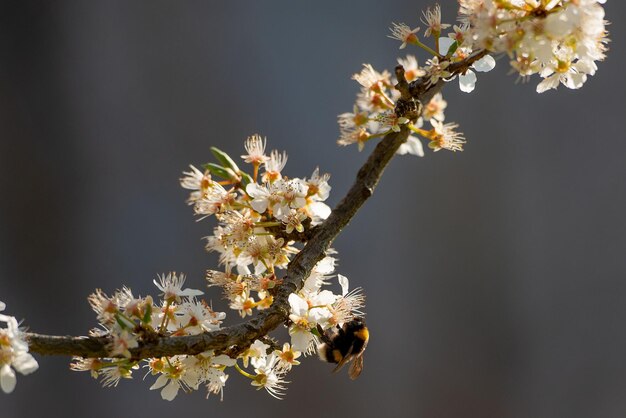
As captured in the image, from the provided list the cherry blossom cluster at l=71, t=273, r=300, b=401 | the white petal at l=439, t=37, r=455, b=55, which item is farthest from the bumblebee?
the white petal at l=439, t=37, r=455, b=55

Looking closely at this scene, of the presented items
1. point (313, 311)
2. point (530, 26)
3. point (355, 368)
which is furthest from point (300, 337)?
point (530, 26)

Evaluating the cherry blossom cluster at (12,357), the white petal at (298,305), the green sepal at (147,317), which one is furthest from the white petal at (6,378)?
the white petal at (298,305)

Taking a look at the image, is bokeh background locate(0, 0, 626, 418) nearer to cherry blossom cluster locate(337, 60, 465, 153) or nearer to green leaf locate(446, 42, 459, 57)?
cherry blossom cluster locate(337, 60, 465, 153)

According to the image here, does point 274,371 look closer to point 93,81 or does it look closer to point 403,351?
point 403,351

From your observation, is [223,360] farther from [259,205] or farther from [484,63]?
[484,63]

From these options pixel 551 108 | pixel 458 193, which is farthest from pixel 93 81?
pixel 551 108

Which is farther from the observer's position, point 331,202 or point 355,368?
point 331,202

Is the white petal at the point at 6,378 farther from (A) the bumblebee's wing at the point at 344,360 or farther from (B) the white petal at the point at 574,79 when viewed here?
(B) the white petal at the point at 574,79
